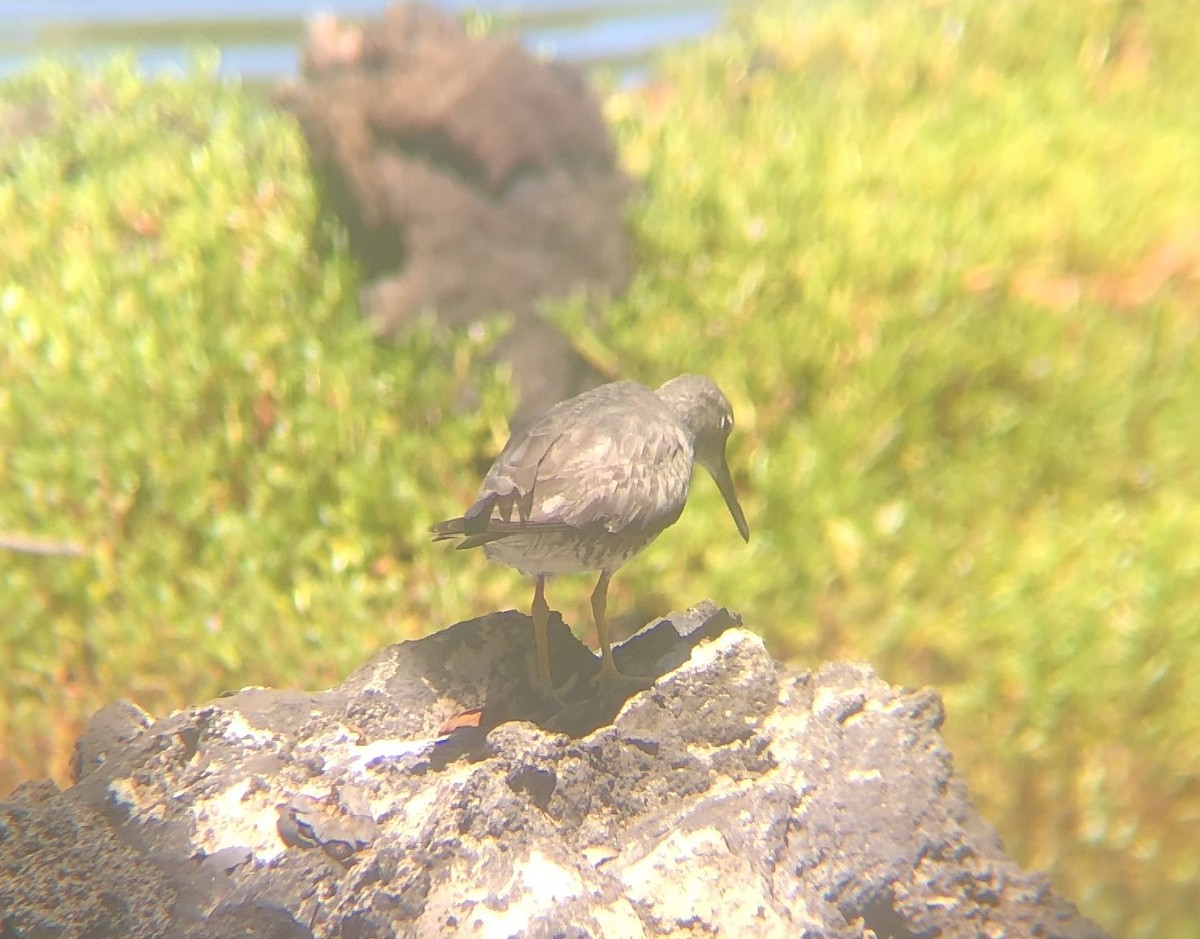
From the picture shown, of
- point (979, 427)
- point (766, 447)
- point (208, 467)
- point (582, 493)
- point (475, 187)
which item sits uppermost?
point (475, 187)

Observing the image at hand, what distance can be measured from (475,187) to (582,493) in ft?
6.29

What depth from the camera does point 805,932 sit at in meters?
1.41

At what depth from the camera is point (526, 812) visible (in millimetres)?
1448

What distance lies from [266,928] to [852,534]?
6.84ft

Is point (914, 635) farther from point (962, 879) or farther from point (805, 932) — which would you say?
point (805, 932)

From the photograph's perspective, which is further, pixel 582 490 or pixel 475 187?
pixel 475 187

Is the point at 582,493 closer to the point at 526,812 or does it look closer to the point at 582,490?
the point at 582,490

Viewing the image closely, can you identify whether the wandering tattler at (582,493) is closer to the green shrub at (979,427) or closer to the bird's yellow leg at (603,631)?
the bird's yellow leg at (603,631)

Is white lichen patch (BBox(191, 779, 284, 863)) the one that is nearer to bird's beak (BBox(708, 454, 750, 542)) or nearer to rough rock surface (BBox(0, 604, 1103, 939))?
rough rock surface (BBox(0, 604, 1103, 939))

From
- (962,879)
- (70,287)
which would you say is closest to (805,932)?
(962,879)

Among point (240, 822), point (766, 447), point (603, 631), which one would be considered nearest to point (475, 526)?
point (603, 631)

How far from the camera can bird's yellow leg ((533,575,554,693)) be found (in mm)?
1674

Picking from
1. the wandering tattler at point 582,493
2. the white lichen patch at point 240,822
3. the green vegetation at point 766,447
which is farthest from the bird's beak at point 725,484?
the white lichen patch at point 240,822

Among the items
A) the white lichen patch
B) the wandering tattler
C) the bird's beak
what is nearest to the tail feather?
the wandering tattler
